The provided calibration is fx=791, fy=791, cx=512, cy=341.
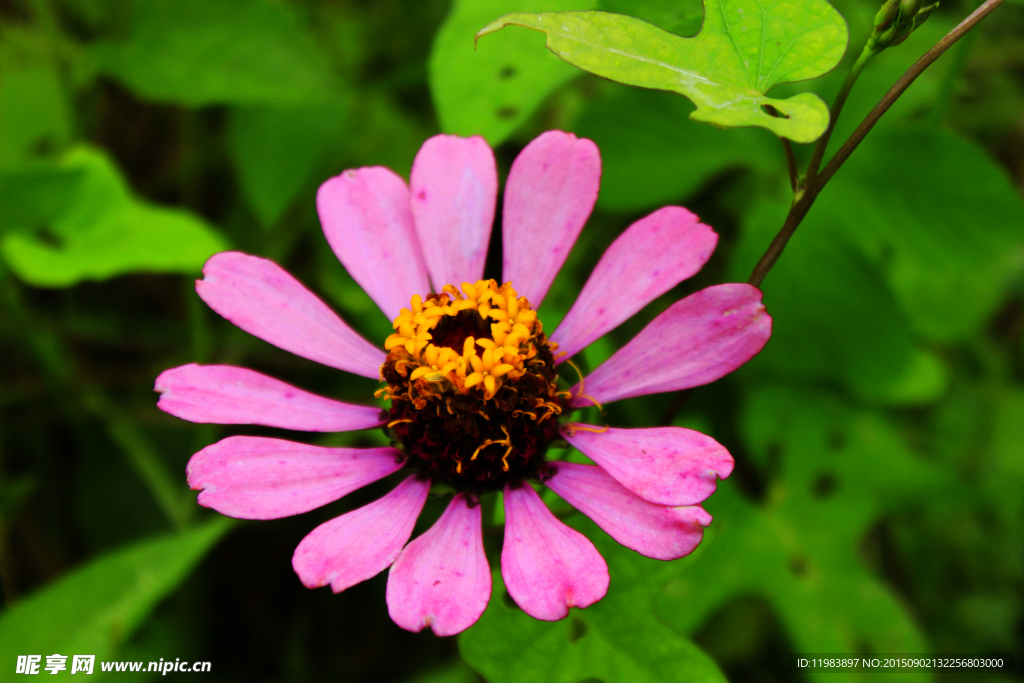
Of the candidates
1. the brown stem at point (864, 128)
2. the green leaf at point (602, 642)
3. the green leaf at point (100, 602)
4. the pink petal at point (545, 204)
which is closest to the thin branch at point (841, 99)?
the brown stem at point (864, 128)

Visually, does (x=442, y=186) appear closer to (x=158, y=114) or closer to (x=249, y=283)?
(x=249, y=283)

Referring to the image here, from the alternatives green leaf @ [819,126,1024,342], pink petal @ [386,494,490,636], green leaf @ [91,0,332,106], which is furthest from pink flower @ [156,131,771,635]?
green leaf @ [91,0,332,106]

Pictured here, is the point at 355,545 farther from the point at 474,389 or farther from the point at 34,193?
the point at 34,193

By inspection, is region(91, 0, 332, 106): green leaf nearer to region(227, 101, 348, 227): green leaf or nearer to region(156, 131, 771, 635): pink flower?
region(227, 101, 348, 227): green leaf

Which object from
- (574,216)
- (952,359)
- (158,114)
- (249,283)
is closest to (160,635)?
(249,283)

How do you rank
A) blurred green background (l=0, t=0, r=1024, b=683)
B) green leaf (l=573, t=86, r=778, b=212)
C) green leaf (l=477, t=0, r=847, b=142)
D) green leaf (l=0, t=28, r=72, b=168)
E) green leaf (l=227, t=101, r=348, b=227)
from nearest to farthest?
green leaf (l=477, t=0, r=847, b=142)
blurred green background (l=0, t=0, r=1024, b=683)
green leaf (l=573, t=86, r=778, b=212)
green leaf (l=227, t=101, r=348, b=227)
green leaf (l=0, t=28, r=72, b=168)

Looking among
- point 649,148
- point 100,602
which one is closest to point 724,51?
point 649,148
